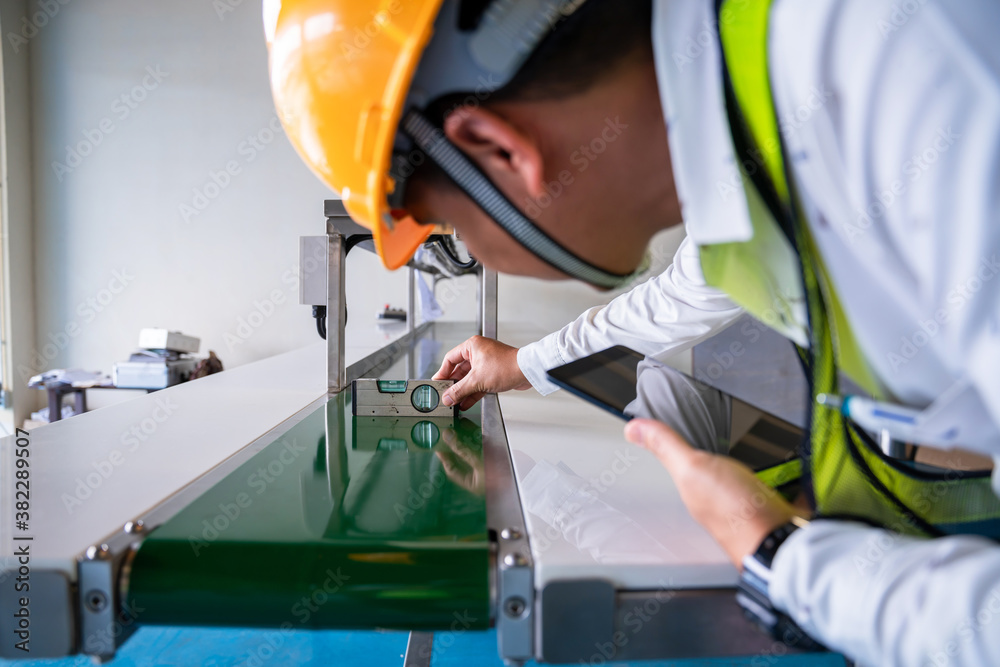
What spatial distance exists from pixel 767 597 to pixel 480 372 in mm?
708

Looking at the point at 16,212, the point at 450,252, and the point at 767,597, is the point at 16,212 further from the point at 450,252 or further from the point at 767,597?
the point at 767,597

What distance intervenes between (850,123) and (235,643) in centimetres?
169

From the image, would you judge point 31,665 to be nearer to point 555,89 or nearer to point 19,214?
point 555,89

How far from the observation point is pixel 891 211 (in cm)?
42

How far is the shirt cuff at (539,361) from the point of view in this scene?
3.56ft

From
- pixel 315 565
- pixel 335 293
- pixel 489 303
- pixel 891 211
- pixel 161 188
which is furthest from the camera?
pixel 161 188

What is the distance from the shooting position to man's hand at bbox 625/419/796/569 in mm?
501

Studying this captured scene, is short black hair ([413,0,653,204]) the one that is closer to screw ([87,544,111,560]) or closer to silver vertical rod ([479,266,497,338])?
screw ([87,544,111,560])

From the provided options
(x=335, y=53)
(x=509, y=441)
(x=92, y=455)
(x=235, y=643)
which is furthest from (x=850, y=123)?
(x=235, y=643)

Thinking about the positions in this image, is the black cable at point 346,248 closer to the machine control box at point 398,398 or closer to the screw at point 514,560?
the machine control box at point 398,398

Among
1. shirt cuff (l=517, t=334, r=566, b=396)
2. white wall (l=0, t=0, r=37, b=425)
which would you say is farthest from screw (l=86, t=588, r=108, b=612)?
white wall (l=0, t=0, r=37, b=425)

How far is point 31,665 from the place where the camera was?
133 cm

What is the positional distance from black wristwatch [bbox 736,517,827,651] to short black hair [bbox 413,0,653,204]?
0.43 metres

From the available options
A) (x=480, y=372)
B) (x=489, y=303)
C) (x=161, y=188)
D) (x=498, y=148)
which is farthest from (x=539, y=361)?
(x=161, y=188)
